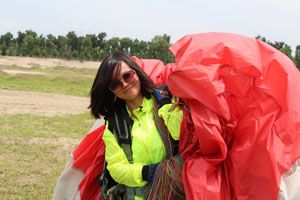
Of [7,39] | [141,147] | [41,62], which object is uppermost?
[141,147]

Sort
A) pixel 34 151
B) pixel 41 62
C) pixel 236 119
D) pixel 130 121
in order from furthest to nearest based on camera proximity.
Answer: pixel 41 62, pixel 34 151, pixel 130 121, pixel 236 119

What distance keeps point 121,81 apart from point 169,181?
61 centimetres

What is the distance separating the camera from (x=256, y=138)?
244 centimetres

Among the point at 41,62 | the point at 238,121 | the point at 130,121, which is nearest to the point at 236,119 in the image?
the point at 238,121

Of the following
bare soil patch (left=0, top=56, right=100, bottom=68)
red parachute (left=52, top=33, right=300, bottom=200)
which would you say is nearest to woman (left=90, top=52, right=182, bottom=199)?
red parachute (left=52, top=33, right=300, bottom=200)

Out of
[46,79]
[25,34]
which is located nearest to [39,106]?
[46,79]

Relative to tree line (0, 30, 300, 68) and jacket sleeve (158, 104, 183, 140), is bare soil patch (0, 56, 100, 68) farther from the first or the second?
jacket sleeve (158, 104, 183, 140)

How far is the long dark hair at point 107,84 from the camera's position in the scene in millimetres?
2744

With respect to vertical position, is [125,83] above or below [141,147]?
above

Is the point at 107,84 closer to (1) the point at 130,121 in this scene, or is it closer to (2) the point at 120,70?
(2) the point at 120,70

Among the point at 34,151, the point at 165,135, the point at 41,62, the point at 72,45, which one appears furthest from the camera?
the point at 72,45

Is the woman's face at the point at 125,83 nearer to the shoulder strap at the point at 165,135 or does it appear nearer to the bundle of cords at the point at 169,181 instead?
the shoulder strap at the point at 165,135

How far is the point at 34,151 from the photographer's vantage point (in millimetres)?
8508

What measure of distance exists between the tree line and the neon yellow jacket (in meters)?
62.6
